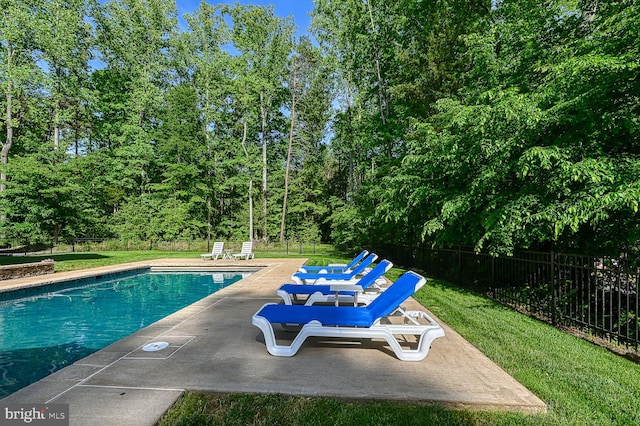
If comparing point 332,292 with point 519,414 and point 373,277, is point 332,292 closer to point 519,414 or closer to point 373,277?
point 373,277

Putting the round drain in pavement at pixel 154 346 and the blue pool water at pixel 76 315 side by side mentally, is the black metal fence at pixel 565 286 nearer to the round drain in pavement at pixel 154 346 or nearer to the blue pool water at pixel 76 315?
the round drain in pavement at pixel 154 346

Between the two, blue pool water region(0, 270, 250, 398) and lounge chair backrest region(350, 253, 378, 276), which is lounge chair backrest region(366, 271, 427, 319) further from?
blue pool water region(0, 270, 250, 398)

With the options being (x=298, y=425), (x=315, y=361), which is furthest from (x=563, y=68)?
(x=298, y=425)

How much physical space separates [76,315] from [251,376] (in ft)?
21.6

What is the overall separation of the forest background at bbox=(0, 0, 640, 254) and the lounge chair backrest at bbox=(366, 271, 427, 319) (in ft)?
9.07

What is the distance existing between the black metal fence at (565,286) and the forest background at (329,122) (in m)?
0.51

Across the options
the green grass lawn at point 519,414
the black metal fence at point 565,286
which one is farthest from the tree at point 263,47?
the green grass lawn at point 519,414

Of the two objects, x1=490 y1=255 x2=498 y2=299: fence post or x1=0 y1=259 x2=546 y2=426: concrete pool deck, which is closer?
x1=0 y1=259 x2=546 y2=426: concrete pool deck

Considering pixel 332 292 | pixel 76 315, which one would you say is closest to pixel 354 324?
pixel 332 292

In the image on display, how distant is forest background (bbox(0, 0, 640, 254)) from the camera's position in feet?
18.6

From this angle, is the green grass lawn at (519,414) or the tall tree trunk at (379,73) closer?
the green grass lawn at (519,414)

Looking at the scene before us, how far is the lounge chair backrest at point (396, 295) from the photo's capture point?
4.10 meters

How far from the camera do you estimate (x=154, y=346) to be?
403cm

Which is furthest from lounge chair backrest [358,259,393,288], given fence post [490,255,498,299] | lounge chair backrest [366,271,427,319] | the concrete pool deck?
fence post [490,255,498,299]
